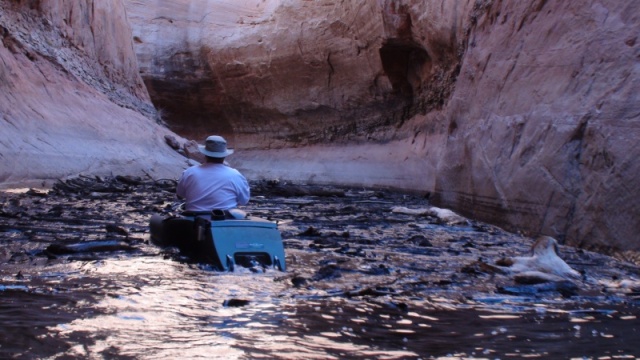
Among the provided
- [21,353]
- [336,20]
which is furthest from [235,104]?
[21,353]

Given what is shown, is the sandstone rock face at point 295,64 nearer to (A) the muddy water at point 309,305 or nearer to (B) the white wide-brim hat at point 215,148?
(B) the white wide-brim hat at point 215,148

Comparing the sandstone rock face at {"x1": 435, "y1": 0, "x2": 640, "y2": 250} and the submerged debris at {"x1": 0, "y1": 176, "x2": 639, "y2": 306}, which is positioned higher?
the sandstone rock face at {"x1": 435, "y1": 0, "x2": 640, "y2": 250}

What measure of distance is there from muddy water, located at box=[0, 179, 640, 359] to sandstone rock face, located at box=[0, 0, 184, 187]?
8.71m

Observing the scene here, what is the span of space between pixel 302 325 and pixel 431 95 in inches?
807

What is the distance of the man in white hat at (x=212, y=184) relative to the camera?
246 inches

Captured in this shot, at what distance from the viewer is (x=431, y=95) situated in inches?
Result: 928

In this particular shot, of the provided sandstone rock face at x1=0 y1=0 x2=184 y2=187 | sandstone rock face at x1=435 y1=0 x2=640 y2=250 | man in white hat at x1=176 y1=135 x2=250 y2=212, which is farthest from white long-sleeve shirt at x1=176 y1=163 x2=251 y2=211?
sandstone rock face at x1=0 y1=0 x2=184 y2=187

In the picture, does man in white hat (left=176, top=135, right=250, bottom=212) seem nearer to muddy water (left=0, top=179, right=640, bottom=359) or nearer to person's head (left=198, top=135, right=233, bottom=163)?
person's head (left=198, top=135, right=233, bottom=163)

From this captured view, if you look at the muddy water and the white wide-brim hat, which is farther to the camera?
the white wide-brim hat

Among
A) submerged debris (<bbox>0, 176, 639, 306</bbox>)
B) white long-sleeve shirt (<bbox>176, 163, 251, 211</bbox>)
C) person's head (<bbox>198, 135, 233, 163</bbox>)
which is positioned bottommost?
submerged debris (<bbox>0, 176, 639, 306</bbox>)

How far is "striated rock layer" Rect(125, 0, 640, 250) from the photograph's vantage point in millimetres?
6906

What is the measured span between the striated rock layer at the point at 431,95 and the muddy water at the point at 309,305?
0.99m

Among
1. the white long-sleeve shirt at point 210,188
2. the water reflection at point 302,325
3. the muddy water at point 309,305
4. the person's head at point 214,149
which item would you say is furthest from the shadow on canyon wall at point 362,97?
the person's head at point 214,149

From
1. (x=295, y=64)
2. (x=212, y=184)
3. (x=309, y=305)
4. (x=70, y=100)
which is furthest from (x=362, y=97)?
(x=309, y=305)
